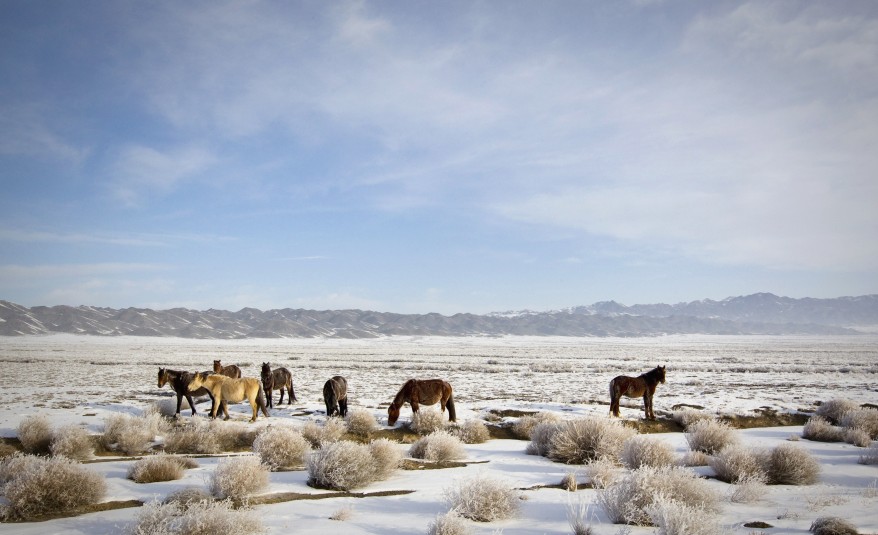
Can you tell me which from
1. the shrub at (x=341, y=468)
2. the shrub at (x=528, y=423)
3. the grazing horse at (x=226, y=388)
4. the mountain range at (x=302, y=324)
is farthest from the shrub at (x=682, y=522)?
the mountain range at (x=302, y=324)

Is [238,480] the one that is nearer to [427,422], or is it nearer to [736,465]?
[427,422]

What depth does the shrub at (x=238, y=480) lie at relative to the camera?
649cm

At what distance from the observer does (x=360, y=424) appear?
12.5 metres

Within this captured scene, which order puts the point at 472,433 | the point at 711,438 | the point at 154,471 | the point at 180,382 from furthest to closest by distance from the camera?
the point at 180,382
the point at 472,433
the point at 711,438
the point at 154,471

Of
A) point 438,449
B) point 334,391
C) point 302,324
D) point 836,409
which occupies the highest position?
point 334,391

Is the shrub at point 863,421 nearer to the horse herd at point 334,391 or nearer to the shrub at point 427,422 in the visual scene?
the horse herd at point 334,391

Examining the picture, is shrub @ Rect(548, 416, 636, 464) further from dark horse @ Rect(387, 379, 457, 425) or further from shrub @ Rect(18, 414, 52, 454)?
shrub @ Rect(18, 414, 52, 454)

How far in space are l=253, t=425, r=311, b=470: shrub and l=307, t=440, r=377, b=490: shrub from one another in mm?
1136

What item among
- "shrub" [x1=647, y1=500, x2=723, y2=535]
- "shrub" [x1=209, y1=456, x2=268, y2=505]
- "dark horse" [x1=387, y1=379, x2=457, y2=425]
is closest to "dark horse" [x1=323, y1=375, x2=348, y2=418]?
"dark horse" [x1=387, y1=379, x2=457, y2=425]

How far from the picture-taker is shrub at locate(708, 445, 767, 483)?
25.1 feet

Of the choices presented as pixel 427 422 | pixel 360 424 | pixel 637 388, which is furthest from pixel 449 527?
pixel 637 388

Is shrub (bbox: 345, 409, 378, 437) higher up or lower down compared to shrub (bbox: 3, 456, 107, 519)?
lower down

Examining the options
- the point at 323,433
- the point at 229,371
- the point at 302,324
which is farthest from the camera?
the point at 302,324

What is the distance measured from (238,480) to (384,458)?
247 cm
